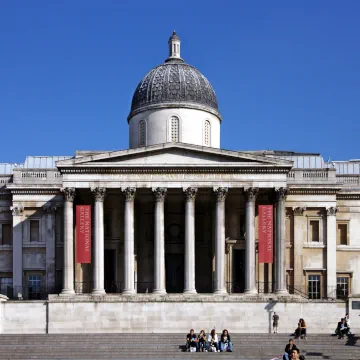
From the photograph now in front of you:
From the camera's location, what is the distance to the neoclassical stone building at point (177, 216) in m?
54.6

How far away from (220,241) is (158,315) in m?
6.85

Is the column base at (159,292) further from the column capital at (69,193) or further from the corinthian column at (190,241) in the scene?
the column capital at (69,193)

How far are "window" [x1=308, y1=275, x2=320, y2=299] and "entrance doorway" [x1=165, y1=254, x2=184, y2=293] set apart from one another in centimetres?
1006

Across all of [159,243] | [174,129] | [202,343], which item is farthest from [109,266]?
[202,343]

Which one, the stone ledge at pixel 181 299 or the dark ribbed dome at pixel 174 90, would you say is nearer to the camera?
the stone ledge at pixel 181 299

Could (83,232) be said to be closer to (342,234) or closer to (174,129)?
(174,129)

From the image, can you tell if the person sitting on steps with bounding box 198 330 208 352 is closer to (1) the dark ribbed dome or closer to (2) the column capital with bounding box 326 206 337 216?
(2) the column capital with bounding box 326 206 337 216

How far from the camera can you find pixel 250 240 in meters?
54.8

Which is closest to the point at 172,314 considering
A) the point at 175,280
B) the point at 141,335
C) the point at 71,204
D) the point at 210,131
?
the point at 141,335

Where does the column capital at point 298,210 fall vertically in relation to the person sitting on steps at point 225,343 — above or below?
above

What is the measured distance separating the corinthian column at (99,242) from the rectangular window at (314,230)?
17001mm

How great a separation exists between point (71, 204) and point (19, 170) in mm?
8158

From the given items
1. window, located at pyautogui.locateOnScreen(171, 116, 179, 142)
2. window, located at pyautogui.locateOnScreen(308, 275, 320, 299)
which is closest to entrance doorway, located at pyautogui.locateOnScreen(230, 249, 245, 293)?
window, located at pyautogui.locateOnScreen(308, 275, 320, 299)

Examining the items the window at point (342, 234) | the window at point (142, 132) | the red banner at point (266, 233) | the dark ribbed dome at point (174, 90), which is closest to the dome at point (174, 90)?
the dark ribbed dome at point (174, 90)
